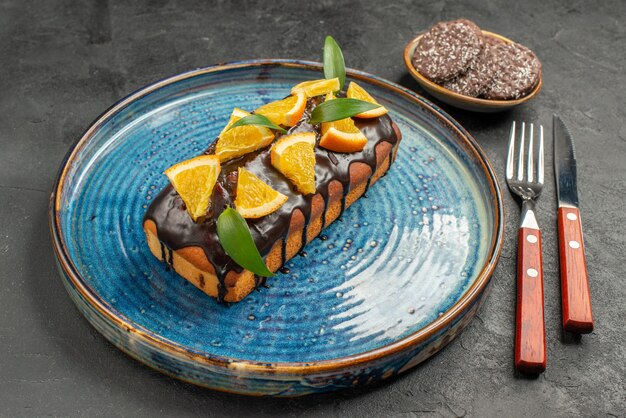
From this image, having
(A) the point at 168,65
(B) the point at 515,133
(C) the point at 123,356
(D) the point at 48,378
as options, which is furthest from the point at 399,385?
(A) the point at 168,65

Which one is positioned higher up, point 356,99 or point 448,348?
point 356,99

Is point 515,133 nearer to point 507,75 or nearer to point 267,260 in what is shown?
point 507,75

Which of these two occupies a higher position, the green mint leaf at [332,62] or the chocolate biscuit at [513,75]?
the green mint leaf at [332,62]

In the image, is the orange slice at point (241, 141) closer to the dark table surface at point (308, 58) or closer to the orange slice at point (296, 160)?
the orange slice at point (296, 160)

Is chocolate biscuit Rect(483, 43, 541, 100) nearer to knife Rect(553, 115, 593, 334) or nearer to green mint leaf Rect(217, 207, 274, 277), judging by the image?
knife Rect(553, 115, 593, 334)

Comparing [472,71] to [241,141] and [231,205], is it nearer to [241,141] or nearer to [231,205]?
[241,141]

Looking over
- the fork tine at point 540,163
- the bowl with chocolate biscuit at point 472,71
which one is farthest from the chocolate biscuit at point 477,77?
the fork tine at point 540,163

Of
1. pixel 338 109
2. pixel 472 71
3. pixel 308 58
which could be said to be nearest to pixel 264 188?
pixel 338 109
